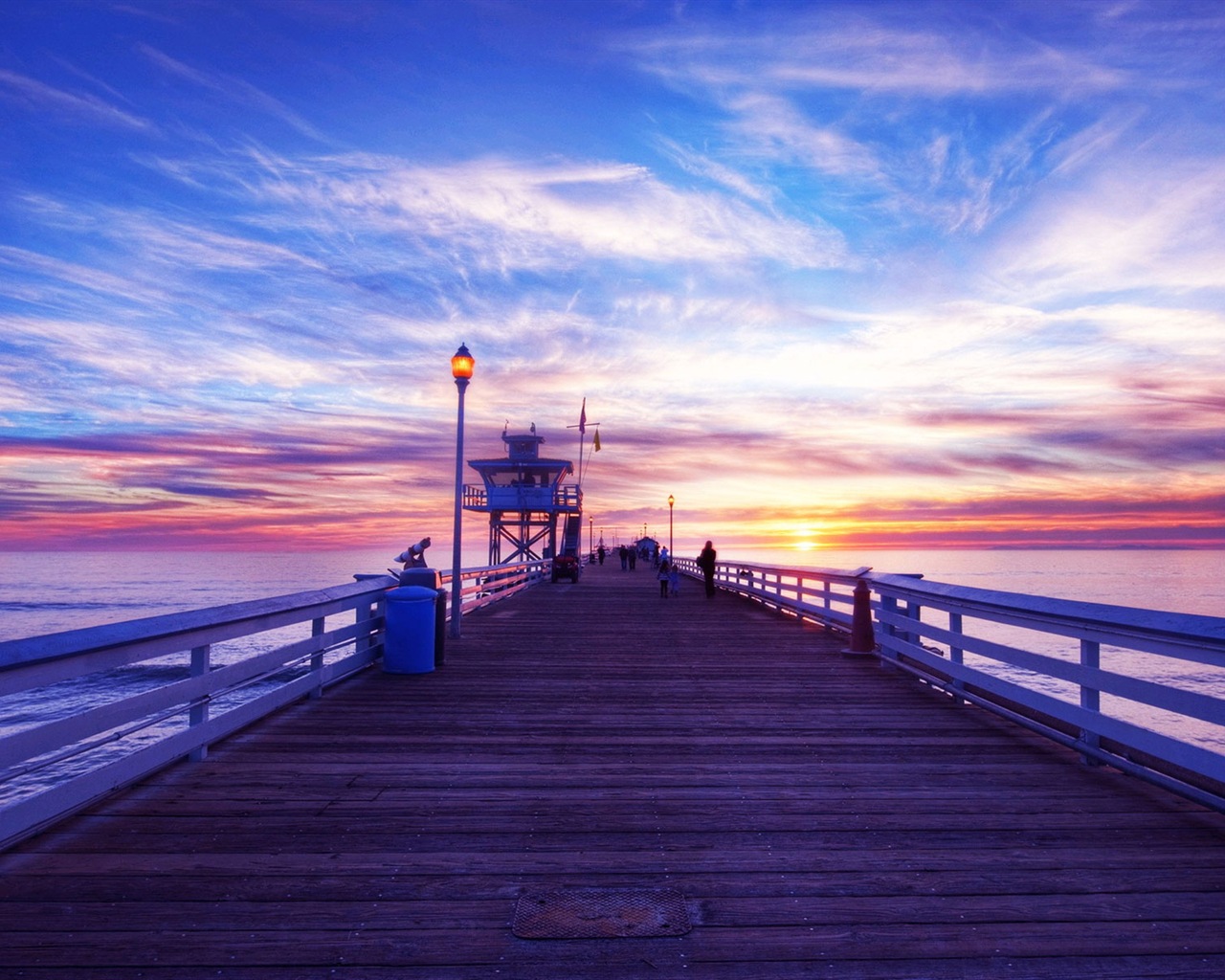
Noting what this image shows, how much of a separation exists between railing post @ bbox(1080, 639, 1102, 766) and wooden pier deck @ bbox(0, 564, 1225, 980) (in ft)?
0.76

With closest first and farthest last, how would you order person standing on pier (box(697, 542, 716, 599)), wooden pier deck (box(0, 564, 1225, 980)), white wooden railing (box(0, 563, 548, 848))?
wooden pier deck (box(0, 564, 1225, 980))
white wooden railing (box(0, 563, 548, 848))
person standing on pier (box(697, 542, 716, 599))

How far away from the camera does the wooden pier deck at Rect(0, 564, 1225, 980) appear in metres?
3.31

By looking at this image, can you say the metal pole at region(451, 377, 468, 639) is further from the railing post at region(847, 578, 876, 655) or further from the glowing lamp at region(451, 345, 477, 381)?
the railing post at region(847, 578, 876, 655)

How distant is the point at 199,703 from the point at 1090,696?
692 centimetres

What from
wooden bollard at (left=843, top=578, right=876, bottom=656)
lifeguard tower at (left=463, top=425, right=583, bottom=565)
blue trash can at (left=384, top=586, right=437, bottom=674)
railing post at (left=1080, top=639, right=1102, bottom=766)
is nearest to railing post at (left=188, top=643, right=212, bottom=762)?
blue trash can at (left=384, top=586, right=437, bottom=674)

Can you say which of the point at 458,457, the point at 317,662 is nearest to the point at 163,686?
the point at 317,662

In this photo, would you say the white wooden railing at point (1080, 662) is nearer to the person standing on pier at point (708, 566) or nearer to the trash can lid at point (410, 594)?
the trash can lid at point (410, 594)

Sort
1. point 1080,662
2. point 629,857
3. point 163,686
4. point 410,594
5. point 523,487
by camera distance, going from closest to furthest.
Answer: point 629,857
point 163,686
point 1080,662
point 410,594
point 523,487

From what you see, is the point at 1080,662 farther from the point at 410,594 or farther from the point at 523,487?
the point at 523,487

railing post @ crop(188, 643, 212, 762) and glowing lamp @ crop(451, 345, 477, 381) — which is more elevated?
glowing lamp @ crop(451, 345, 477, 381)

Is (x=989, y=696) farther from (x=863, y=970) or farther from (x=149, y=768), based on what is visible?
(x=149, y=768)

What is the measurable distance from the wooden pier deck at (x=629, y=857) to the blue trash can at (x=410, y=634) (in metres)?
2.27

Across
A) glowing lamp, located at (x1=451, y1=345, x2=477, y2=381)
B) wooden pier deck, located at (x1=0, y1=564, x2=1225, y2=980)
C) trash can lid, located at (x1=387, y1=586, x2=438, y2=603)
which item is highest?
glowing lamp, located at (x1=451, y1=345, x2=477, y2=381)

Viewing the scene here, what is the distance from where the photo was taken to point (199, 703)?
598 cm
